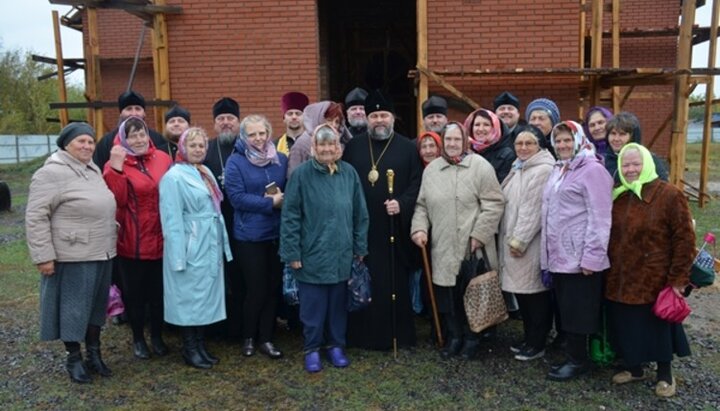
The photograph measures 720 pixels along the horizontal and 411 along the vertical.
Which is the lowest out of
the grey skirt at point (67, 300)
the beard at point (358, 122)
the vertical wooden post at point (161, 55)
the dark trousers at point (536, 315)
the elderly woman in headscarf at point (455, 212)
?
the dark trousers at point (536, 315)

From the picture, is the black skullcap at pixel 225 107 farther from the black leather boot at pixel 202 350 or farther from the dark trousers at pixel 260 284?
the black leather boot at pixel 202 350

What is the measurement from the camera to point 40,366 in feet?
14.7

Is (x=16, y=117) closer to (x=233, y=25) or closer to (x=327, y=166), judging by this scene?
(x=233, y=25)

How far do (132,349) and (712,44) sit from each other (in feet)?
39.2

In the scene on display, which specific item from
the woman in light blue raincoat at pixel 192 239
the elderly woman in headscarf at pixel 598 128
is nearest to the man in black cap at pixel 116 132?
the woman in light blue raincoat at pixel 192 239

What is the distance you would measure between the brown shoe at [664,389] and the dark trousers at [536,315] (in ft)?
2.74

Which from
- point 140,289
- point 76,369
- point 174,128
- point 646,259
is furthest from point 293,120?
point 646,259

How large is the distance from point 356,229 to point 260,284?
2.83 feet

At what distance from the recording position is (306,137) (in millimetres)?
4445

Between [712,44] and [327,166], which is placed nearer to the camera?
[327,166]

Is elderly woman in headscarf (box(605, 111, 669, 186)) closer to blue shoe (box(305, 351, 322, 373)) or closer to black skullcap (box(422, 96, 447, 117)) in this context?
black skullcap (box(422, 96, 447, 117))

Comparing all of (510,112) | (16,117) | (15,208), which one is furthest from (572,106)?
(16,117)

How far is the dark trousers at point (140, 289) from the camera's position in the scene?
13.9 feet

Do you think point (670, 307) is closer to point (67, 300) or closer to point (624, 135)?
point (624, 135)
